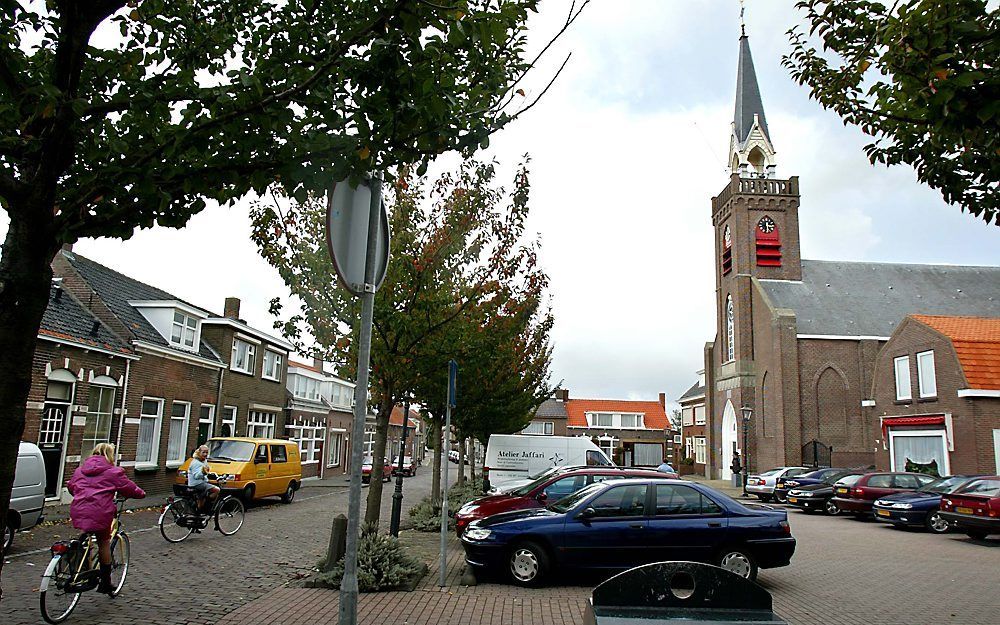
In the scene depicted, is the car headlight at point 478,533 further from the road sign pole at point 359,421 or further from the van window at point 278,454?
the van window at point 278,454

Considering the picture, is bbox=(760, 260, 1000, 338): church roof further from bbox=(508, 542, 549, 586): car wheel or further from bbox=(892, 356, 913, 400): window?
bbox=(508, 542, 549, 586): car wheel

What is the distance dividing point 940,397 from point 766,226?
22.5 m

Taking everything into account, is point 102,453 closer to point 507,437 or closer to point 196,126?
point 196,126

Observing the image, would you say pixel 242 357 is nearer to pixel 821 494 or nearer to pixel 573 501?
pixel 573 501

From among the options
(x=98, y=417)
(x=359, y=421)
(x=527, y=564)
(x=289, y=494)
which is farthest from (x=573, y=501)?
(x=289, y=494)

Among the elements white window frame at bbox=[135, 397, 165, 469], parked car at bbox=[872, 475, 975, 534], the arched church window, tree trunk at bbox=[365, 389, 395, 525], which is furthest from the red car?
the arched church window

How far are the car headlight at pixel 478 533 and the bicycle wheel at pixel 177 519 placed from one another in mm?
6534

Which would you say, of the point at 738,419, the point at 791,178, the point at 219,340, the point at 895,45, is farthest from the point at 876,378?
the point at 895,45

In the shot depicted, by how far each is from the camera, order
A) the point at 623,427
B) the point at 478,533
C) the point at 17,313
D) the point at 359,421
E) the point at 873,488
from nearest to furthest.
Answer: the point at 17,313 → the point at 359,421 → the point at 478,533 → the point at 873,488 → the point at 623,427

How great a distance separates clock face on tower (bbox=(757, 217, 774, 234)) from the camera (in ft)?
163

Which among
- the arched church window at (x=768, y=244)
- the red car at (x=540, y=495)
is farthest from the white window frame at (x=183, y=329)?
the arched church window at (x=768, y=244)

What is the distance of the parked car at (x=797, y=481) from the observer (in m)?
27.8

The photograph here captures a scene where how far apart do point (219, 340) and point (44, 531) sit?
14518mm

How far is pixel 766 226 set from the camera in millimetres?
49719
